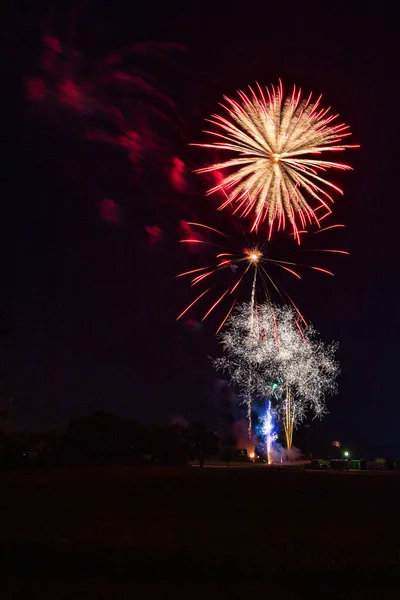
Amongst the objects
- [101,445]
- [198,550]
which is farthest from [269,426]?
[198,550]

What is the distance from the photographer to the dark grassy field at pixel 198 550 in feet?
27.1

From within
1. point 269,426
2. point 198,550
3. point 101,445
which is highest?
point 269,426

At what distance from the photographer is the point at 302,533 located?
37.7 ft

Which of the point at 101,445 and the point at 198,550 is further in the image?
the point at 101,445

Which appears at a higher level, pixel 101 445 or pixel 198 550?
pixel 101 445

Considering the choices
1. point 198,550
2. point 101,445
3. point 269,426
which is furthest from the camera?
point 269,426

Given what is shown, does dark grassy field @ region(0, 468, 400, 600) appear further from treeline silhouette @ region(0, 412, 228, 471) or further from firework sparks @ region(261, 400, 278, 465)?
firework sparks @ region(261, 400, 278, 465)

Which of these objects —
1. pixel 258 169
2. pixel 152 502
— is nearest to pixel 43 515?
pixel 152 502

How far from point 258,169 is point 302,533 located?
17234mm

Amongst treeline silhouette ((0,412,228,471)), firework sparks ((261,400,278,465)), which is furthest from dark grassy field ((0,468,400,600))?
firework sparks ((261,400,278,465))

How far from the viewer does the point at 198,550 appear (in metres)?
9.55

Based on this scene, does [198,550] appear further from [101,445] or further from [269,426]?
[269,426]

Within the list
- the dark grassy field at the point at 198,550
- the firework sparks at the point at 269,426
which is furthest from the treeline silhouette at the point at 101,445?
the dark grassy field at the point at 198,550

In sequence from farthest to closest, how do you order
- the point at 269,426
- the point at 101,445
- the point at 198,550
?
the point at 269,426
the point at 101,445
the point at 198,550
